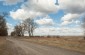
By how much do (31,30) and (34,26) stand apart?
338 centimetres

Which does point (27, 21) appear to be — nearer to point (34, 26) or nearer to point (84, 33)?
point (34, 26)

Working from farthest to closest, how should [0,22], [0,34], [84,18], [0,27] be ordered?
[0,34] → [0,27] → [0,22] → [84,18]

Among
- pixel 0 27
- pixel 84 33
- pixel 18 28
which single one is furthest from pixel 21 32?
pixel 84 33

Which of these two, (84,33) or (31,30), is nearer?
(84,33)

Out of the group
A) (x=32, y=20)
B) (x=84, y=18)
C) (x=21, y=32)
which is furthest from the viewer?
(x=21, y=32)

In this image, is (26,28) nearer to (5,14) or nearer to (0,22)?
(0,22)

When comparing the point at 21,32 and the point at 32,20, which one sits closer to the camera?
the point at 32,20

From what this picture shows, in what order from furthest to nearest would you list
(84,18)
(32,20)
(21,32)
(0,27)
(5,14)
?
(21,32)
(32,20)
(0,27)
(84,18)
(5,14)

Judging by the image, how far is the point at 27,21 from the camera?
110688mm

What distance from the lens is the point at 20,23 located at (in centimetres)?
11619

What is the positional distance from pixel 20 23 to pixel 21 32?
270 inches

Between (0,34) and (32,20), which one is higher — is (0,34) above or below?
below

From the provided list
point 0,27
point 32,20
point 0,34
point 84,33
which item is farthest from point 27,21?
point 84,33

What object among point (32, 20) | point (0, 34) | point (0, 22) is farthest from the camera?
point (32, 20)
